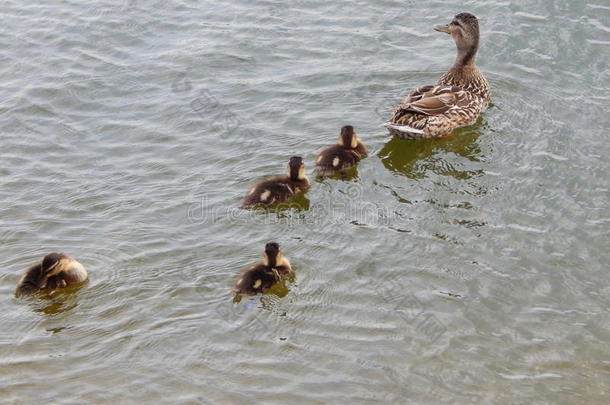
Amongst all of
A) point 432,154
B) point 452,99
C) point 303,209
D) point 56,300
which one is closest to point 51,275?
point 56,300

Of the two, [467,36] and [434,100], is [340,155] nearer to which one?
[434,100]

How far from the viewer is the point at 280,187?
22.9 ft

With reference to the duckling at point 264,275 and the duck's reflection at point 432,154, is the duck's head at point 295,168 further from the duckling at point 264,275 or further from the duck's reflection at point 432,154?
the duckling at point 264,275

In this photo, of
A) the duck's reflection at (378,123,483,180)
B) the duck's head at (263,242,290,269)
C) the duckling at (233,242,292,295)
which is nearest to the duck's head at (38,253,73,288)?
the duckling at (233,242,292,295)

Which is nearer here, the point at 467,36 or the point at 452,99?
the point at 452,99

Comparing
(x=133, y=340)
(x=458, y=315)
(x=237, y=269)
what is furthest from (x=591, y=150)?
(x=133, y=340)

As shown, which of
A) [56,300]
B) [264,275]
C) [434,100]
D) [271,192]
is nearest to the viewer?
[264,275]

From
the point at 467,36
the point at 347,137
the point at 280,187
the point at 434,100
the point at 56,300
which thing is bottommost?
the point at 56,300

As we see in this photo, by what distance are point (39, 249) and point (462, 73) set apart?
4.56 metres

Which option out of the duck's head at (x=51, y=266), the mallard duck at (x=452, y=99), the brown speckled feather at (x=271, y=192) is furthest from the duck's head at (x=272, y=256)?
the mallard duck at (x=452, y=99)

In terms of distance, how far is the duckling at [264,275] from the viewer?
583 centimetres

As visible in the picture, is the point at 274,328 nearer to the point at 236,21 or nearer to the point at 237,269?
the point at 237,269

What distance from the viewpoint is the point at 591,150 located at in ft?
24.4

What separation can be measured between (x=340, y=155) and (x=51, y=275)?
270cm
